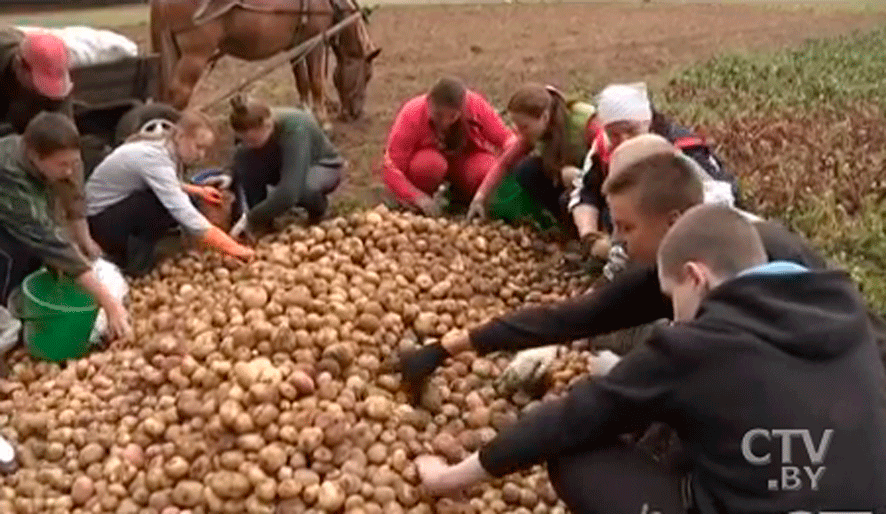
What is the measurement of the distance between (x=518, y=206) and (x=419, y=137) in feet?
2.13

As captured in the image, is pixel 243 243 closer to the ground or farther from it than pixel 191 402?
closer to the ground

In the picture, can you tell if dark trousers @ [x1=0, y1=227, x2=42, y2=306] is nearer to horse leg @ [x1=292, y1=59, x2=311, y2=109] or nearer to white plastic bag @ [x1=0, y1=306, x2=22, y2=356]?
white plastic bag @ [x1=0, y1=306, x2=22, y2=356]

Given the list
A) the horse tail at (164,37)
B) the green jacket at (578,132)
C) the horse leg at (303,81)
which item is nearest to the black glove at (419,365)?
the green jacket at (578,132)

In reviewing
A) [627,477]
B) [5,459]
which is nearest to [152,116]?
[5,459]

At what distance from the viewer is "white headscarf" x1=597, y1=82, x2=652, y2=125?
4.62 m

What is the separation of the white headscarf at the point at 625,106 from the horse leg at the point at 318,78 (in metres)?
4.74

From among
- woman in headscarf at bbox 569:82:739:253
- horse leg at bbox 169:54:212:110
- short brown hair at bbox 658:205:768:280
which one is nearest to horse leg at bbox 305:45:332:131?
horse leg at bbox 169:54:212:110

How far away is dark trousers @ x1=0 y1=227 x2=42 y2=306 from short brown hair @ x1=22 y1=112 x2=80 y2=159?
1.13 feet

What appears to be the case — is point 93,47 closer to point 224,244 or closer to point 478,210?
point 224,244

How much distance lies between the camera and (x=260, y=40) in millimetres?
9055

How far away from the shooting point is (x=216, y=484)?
351 cm

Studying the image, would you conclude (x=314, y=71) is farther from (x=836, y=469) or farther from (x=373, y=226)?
(x=836, y=469)

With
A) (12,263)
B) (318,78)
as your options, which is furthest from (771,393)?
(318,78)

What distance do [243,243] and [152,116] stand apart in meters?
0.88
